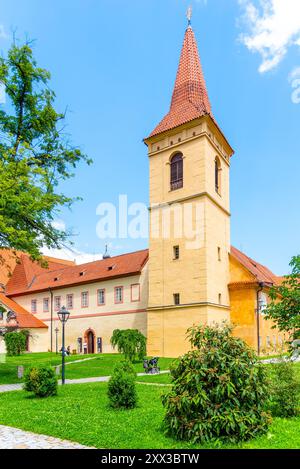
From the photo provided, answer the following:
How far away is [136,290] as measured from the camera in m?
33.3

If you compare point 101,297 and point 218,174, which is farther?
point 101,297

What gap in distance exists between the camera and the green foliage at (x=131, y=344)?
85.6 feet

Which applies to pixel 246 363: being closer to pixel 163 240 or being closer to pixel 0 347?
pixel 163 240

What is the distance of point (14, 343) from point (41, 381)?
1008 inches

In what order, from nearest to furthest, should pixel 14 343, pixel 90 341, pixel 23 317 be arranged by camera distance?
pixel 14 343, pixel 90 341, pixel 23 317

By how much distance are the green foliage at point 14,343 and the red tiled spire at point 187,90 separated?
21.2 metres

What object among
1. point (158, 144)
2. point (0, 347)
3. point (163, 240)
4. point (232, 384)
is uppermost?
point (158, 144)

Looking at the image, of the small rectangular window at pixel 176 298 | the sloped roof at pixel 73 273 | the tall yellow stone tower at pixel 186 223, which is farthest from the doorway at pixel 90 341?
the small rectangular window at pixel 176 298

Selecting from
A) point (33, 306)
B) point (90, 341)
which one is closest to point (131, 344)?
point (90, 341)

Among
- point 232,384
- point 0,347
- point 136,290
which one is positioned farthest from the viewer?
point 0,347

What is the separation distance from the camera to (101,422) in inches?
329

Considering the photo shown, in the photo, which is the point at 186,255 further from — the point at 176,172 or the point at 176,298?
the point at 176,172

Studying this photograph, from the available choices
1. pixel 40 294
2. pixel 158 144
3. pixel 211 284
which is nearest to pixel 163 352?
pixel 211 284
